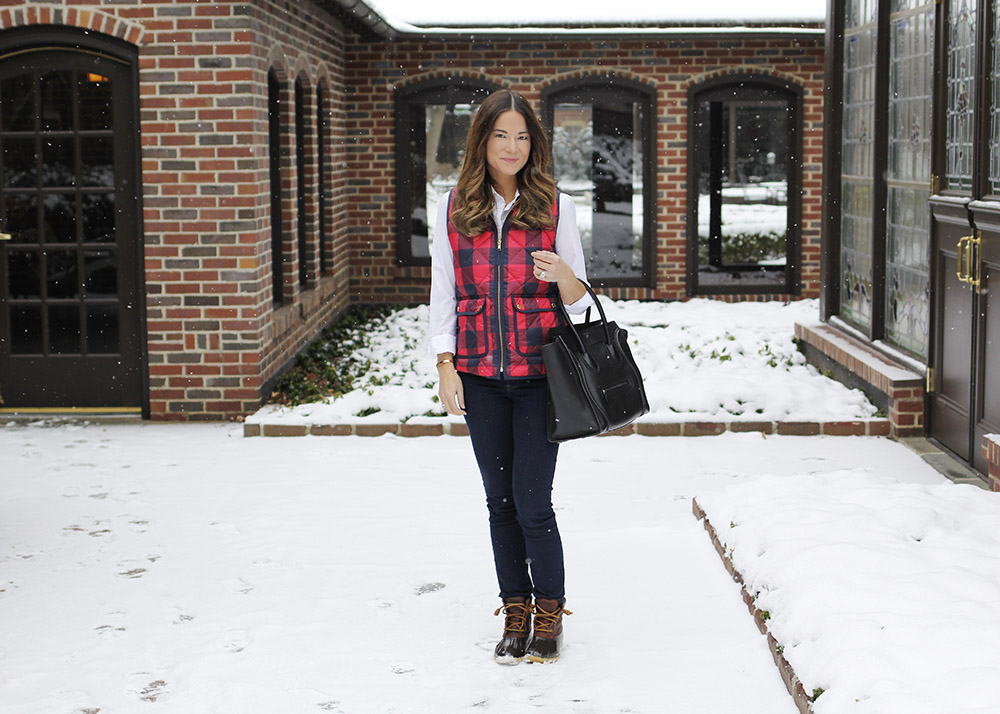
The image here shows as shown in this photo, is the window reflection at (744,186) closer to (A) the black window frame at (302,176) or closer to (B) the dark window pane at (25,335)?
(A) the black window frame at (302,176)

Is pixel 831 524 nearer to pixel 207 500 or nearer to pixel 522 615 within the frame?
pixel 522 615

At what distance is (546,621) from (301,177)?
6933 mm

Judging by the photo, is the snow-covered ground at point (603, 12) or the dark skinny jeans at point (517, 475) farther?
the snow-covered ground at point (603, 12)

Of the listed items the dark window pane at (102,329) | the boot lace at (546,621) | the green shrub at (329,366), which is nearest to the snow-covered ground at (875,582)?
the boot lace at (546,621)

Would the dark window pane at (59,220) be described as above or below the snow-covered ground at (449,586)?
above

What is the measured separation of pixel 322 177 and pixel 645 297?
344 cm

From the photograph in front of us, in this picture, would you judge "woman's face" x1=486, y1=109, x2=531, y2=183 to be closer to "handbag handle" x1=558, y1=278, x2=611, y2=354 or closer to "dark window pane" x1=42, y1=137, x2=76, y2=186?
"handbag handle" x1=558, y1=278, x2=611, y2=354

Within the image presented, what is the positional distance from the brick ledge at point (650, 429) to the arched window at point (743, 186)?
5375mm

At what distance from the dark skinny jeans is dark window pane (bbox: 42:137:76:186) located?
16.6 ft

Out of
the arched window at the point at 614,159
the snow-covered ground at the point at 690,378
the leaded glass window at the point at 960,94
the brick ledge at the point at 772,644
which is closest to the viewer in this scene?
the brick ledge at the point at 772,644

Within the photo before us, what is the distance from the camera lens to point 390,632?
14.4 ft

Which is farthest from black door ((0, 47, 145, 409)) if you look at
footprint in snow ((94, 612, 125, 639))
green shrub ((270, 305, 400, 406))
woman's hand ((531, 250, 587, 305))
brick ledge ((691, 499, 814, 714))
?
woman's hand ((531, 250, 587, 305))

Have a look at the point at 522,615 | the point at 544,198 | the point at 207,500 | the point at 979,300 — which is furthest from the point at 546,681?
the point at 979,300

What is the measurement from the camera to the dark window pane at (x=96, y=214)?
8.16 meters
